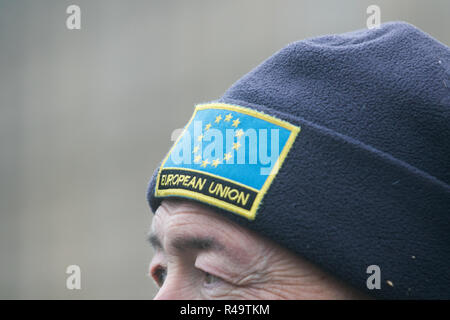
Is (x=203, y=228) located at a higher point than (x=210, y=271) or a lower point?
higher

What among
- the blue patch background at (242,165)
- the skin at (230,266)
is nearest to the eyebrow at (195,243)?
the skin at (230,266)

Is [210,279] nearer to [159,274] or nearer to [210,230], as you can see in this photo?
[210,230]

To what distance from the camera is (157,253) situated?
1877 millimetres

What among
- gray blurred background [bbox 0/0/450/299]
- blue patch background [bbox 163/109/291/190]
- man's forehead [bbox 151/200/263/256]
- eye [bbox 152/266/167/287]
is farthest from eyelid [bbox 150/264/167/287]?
gray blurred background [bbox 0/0/450/299]

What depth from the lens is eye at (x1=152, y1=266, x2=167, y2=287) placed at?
1910mm

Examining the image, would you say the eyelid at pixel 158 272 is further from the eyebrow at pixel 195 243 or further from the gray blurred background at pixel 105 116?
the gray blurred background at pixel 105 116

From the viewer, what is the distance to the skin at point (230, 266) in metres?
1.63

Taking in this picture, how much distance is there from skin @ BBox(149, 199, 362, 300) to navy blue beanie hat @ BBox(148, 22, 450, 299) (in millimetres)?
43

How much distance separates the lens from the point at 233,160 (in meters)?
1.68

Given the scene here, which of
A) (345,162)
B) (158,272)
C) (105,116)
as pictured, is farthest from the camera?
(105,116)

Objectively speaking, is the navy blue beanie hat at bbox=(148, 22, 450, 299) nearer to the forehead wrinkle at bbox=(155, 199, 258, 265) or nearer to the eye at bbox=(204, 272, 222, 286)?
the forehead wrinkle at bbox=(155, 199, 258, 265)

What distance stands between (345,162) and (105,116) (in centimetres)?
722

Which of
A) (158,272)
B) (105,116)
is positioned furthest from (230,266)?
(105,116)
